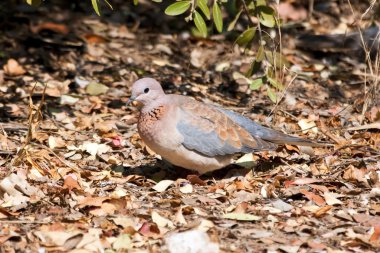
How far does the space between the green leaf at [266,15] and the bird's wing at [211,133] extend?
3.28 ft

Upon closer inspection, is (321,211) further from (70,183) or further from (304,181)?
(70,183)

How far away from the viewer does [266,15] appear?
256 inches

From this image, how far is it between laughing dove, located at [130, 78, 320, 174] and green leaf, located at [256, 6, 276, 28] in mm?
992

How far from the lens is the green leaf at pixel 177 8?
5.62 metres

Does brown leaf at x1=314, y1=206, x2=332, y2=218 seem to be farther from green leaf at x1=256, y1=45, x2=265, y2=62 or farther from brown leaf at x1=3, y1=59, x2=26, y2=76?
brown leaf at x1=3, y1=59, x2=26, y2=76

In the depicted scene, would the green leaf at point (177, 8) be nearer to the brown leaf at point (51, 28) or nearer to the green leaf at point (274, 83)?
the green leaf at point (274, 83)

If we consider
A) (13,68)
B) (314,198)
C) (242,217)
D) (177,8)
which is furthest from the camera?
(13,68)

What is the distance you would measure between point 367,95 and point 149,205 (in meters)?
2.68

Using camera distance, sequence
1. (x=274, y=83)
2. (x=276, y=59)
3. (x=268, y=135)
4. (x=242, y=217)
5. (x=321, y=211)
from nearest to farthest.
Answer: (x=242, y=217) → (x=321, y=211) → (x=268, y=135) → (x=274, y=83) → (x=276, y=59)

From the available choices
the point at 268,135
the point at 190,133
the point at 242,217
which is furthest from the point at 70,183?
the point at 268,135

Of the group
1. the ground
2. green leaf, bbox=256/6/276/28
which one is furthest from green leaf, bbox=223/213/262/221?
green leaf, bbox=256/6/276/28

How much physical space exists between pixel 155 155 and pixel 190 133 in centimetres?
83

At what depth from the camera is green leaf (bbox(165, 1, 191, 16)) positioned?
562 cm

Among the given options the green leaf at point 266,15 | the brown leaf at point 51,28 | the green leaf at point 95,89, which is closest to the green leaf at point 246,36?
the green leaf at point 266,15
